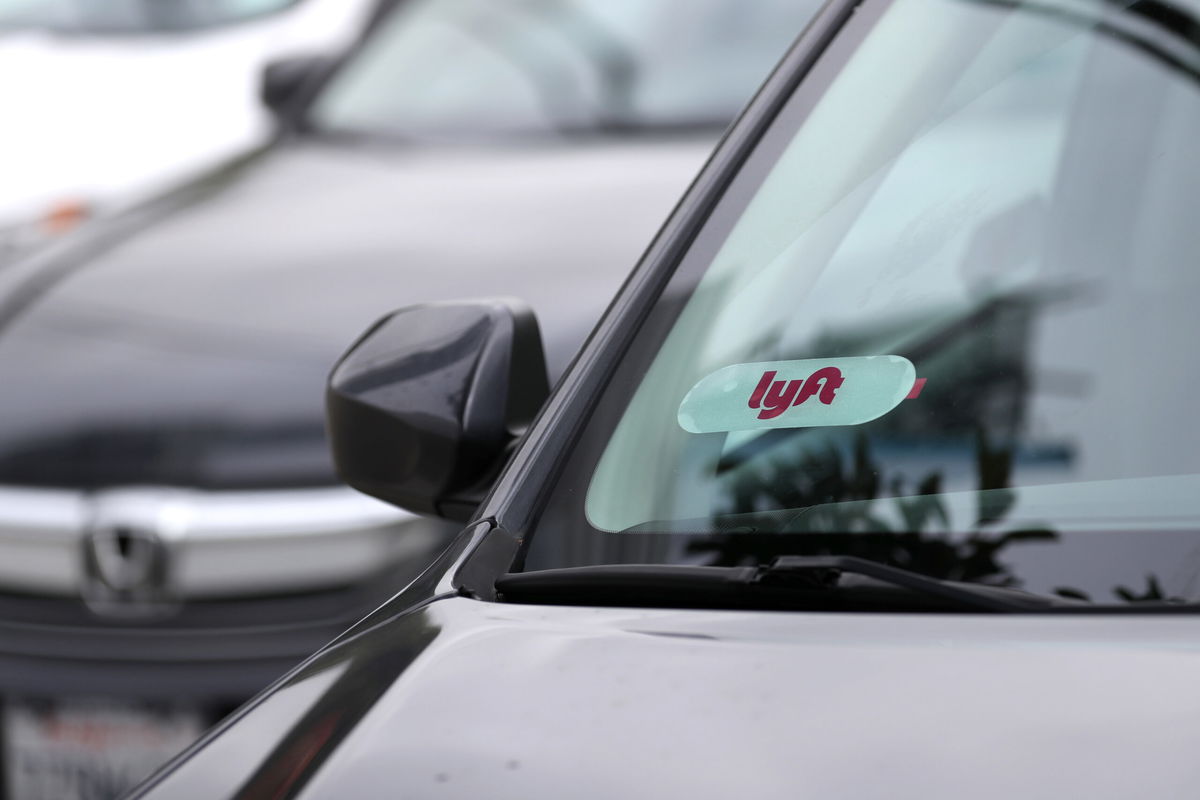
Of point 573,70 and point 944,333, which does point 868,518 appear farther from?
point 573,70

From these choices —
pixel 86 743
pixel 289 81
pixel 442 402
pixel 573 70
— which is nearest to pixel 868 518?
pixel 442 402

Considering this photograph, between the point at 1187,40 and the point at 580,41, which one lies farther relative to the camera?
the point at 580,41

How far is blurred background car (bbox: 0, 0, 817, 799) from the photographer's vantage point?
2.65 m

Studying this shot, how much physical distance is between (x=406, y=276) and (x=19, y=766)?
107 centimetres

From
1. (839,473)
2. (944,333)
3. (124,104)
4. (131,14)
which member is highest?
(131,14)

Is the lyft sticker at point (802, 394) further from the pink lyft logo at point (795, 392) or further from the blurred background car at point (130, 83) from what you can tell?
the blurred background car at point (130, 83)

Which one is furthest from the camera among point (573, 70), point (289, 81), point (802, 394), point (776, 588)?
point (289, 81)

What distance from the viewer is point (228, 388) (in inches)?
108

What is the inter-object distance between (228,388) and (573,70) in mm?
1371

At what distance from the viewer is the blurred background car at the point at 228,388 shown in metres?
2.65

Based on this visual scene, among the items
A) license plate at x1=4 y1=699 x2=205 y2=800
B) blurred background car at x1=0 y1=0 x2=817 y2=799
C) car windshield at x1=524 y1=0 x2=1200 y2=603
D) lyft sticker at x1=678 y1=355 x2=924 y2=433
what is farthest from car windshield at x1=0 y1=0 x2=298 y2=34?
lyft sticker at x1=678 y1=355 x2=924 y2=433

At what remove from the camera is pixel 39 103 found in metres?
6.05

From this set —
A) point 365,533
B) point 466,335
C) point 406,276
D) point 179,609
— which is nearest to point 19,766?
point 179,609

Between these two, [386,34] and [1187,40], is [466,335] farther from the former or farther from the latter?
[386,34]
